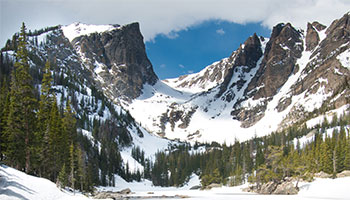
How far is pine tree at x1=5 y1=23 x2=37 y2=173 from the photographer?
4506 cm

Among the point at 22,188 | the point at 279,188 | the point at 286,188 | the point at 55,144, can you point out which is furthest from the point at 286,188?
the point at 22,188

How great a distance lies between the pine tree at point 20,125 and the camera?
45.1m

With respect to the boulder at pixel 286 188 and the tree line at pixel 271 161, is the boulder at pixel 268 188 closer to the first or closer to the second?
the tree line at pixel 271 161

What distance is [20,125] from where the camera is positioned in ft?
152

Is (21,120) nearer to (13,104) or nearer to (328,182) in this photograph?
(13,104)

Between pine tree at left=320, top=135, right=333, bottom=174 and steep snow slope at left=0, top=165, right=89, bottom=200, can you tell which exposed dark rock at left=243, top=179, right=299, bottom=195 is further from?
steep snow slope at left=0, top=165, right=89, bottom=200

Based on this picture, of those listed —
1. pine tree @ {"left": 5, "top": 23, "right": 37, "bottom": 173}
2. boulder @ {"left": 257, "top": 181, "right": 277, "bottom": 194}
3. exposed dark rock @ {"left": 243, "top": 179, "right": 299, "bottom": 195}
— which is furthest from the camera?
boulder @ {"left": 257, "top": 181, "right": 277, "bottom": 194}

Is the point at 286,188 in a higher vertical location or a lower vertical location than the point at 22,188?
lower

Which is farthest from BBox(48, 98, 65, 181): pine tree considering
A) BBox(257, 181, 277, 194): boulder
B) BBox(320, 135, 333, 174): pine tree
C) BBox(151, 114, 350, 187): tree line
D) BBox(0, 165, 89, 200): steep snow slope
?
BBox(320, 135, 333, 174): pine tree

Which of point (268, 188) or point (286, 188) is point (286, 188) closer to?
point (286, 188)

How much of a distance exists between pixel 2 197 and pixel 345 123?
176806 mm

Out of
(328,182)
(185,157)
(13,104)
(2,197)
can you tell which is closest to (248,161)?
(185,157)

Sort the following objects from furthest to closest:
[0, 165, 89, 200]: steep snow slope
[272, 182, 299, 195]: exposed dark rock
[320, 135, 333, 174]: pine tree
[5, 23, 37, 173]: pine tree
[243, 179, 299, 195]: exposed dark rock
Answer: [320, 135, 333, 174]: pine tree < [243, 179, 299, 195]: exposed dark rock < [272, 182, 299, 195]: exposed dark rock < [5, 23, 37, 173]: pine tree < [0, 165, 89, 200]: steep snow slope

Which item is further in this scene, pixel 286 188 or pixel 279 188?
pixel 279 188
